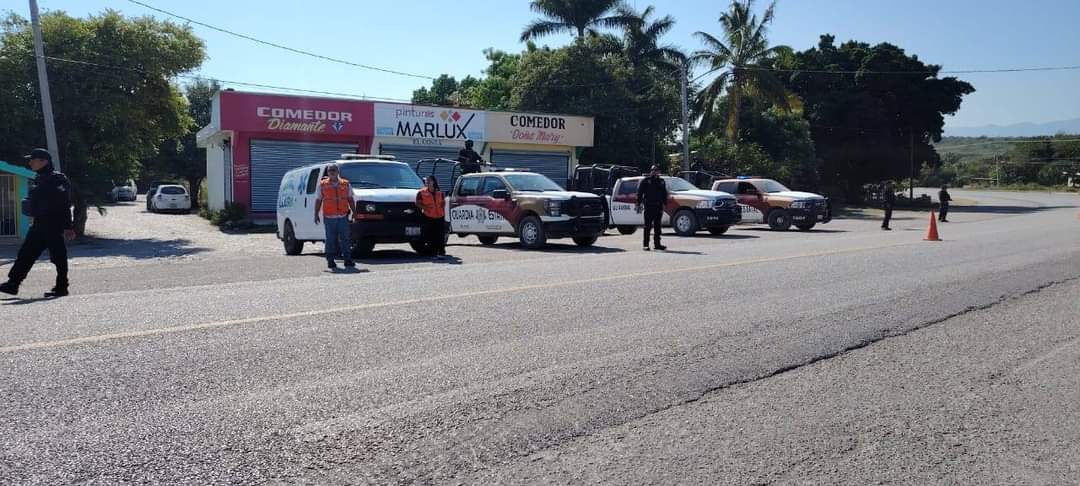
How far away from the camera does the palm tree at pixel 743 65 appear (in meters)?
46.1

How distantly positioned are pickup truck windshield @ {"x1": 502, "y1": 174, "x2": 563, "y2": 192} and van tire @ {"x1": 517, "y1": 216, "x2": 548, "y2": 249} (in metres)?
0.87

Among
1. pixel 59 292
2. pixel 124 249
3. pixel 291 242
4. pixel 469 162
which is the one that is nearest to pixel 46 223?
pixel 59 292

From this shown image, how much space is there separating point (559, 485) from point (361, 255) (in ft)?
41.0

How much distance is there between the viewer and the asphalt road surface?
412cm

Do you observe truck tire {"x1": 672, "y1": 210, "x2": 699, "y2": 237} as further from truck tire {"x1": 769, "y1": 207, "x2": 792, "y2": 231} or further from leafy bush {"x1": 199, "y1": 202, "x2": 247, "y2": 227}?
leafy bush {"x1": 199, "y1": 202, "x2": 247, "y2": 227}

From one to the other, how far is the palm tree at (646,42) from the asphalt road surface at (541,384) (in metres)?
42.5

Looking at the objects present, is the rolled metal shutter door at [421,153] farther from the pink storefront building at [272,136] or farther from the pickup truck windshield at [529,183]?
the pickup truck windshield at [529,183]

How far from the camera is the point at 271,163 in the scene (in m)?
31.5

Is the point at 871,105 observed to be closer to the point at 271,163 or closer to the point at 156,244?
the point at 271,163

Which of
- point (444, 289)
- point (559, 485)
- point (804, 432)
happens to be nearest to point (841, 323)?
point (804, 432)

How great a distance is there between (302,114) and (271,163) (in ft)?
6.78

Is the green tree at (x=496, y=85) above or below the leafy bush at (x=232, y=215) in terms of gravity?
above

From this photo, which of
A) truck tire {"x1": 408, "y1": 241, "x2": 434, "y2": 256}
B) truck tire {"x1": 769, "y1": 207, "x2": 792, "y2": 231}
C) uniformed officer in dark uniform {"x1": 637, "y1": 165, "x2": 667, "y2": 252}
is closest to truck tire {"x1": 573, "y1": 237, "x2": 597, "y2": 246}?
uniformed officer in dark uniform {"x1": 637, "y1": 165, "x2": 667, "y2": 252}

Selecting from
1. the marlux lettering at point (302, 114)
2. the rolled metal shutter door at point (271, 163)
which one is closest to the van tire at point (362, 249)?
the rolled metal shutter door at point (271, 163)
